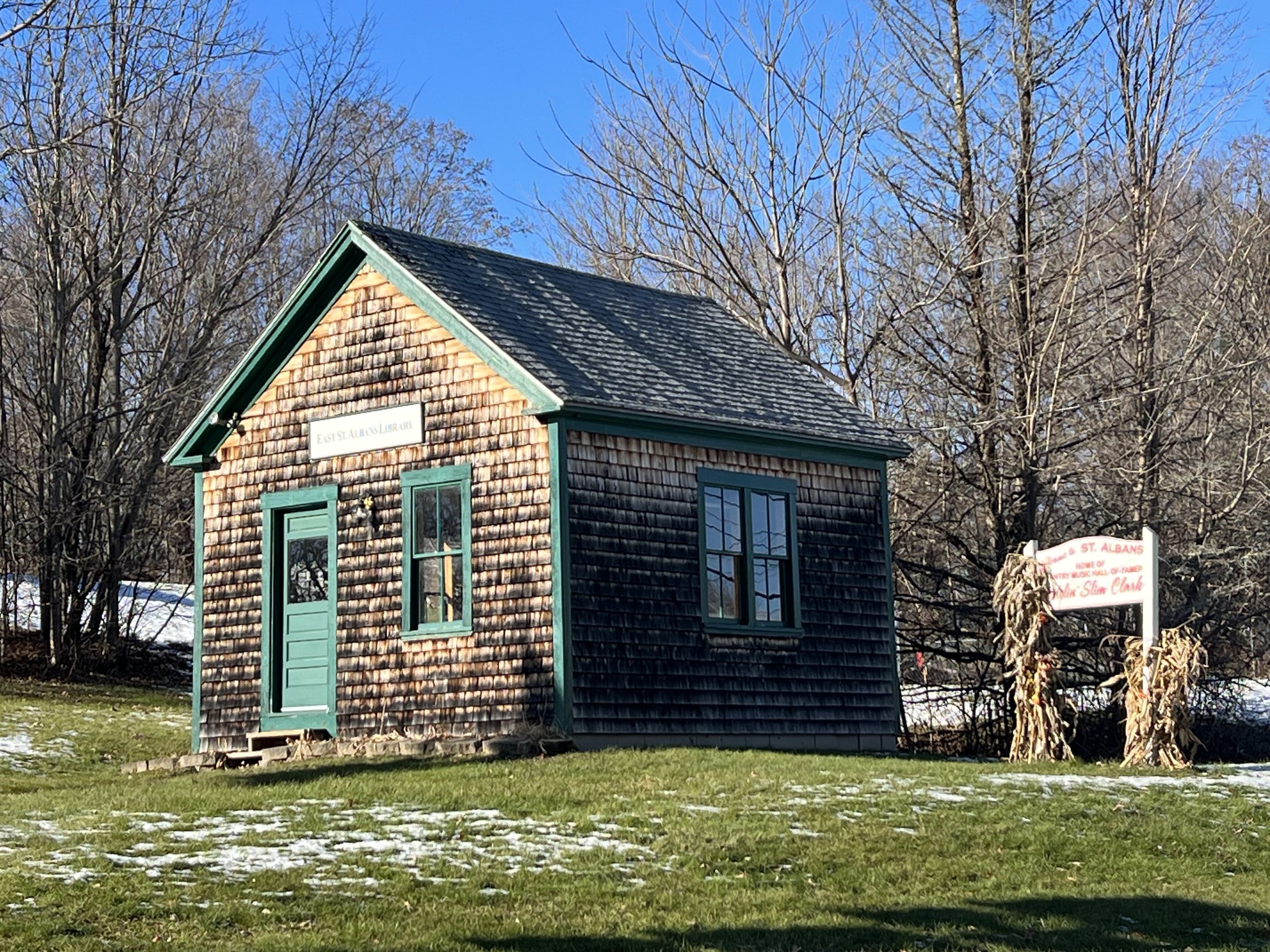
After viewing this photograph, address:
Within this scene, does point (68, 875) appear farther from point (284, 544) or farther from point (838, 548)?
point (838, 548)

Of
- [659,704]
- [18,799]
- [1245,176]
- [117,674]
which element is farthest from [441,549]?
[1245,176]

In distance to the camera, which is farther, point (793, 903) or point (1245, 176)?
point (1245, 176)

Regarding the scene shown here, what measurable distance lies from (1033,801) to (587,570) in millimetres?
5683

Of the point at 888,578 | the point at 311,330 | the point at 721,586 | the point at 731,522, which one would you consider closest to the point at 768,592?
the point at 721,586

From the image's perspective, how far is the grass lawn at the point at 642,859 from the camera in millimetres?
9680

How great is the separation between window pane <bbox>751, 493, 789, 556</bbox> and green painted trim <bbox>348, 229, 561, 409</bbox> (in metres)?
3.75

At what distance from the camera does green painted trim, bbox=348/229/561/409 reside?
17859mm

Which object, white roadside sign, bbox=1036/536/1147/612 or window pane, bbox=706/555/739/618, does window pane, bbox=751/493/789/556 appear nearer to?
window pane, bbox=706/555/739/618

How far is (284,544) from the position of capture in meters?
20.2

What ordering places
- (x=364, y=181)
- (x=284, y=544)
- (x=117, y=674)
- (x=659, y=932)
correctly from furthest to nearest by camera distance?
(x=364, y=181) < (x=117, y=674) < (x=284, y=544) < (x=659, y=932)

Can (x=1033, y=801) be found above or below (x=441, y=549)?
below

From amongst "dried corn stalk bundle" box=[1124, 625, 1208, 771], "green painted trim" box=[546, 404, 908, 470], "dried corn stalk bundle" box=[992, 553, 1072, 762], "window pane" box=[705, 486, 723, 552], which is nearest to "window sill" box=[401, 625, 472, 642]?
"green painted trim" box=[546, 404, 908, 470]

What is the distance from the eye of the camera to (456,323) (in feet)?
61.0

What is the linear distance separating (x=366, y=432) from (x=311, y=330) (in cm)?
169
